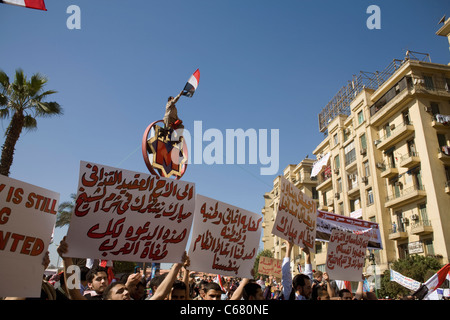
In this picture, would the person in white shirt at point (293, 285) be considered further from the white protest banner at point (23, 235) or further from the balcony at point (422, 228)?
the balcony at point (422, 228)

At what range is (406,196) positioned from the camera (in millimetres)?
24250

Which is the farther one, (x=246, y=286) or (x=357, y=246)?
(x=357, y=246)

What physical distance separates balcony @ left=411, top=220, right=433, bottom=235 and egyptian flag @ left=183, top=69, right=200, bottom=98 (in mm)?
18276

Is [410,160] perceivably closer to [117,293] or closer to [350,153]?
[350,153]

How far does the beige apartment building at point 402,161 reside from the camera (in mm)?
23000

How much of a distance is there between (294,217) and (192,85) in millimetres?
9891

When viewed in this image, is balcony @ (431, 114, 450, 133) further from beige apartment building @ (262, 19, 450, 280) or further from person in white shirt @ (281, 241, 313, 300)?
person in white shirt @ (281, 241, 313, 300)

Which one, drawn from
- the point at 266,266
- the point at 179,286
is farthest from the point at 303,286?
the point at 266,266

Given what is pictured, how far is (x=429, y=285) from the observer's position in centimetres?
849
